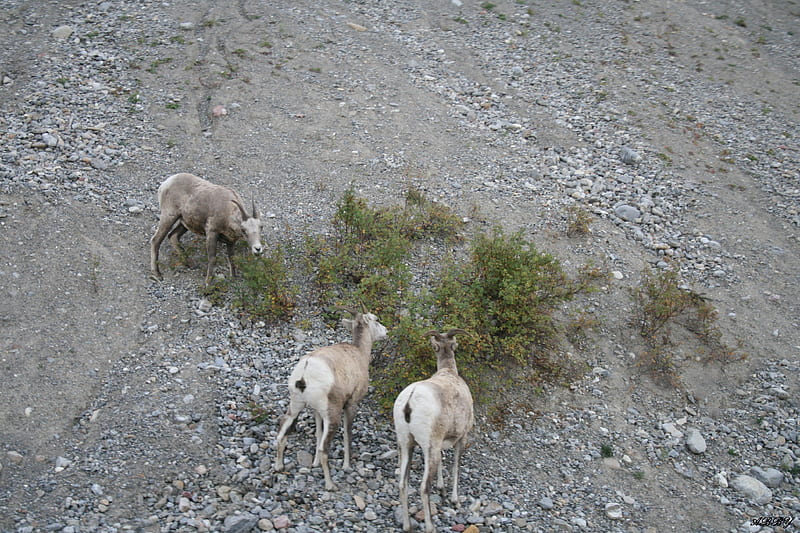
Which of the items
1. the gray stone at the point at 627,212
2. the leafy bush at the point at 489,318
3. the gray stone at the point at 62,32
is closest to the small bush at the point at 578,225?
the gray stone at the point at 627,212

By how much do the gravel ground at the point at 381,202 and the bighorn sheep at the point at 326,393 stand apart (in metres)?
0.33

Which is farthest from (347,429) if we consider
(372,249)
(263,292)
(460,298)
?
(372,249)

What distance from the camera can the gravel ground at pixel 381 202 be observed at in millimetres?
7105

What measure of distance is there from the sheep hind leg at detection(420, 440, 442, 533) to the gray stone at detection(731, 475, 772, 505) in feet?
14.0

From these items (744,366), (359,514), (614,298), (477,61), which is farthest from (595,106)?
(359,514)

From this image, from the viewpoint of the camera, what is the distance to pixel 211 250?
959cm

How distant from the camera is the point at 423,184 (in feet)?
41.7

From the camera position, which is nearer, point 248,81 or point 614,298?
point 614,298

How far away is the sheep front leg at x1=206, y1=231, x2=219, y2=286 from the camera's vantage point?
9.54m

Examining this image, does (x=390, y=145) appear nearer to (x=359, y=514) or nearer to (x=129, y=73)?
(x=129, y=73)

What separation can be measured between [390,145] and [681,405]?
26.9 feet

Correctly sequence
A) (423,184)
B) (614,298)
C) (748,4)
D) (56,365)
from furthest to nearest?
(748,4)
(423,184)
(614,298)
(56,365)

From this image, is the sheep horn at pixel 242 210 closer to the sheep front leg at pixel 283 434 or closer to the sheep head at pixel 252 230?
the sheep head at pixel 252 230

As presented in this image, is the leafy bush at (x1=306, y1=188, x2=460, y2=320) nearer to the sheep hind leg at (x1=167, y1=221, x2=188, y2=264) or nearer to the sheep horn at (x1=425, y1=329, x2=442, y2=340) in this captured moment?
the sheep horn at (x1=425, y1=329, x2=442, y2=340)
